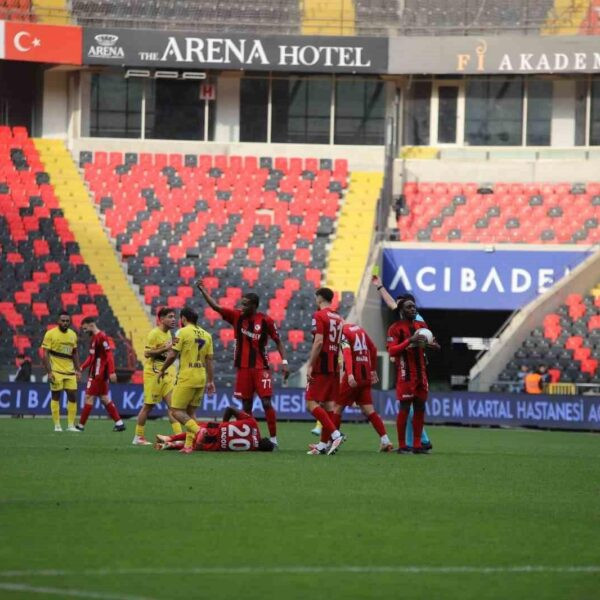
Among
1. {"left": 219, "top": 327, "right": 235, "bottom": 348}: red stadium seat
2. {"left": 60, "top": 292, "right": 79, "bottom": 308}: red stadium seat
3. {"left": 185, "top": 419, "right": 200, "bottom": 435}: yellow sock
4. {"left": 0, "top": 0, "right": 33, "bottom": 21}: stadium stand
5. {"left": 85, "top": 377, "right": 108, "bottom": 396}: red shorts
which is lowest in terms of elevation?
{"left": 185, "top": 419, "right": 200, "bottom": 435}: yellow sock

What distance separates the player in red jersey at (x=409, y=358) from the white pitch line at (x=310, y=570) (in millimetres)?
9681

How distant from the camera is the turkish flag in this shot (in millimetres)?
44875

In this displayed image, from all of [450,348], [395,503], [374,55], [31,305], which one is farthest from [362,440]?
[374,55]

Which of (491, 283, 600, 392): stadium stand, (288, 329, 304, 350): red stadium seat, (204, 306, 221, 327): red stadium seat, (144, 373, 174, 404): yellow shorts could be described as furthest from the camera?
(204, 306, 221, 327): red stadium seat

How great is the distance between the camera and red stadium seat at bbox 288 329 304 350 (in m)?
38.8

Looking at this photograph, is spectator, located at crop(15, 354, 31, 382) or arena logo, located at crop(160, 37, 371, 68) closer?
spectator, located at crop(15, 354, 31, 382)

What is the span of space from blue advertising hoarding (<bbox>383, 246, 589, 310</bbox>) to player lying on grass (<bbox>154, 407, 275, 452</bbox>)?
21.5 metres

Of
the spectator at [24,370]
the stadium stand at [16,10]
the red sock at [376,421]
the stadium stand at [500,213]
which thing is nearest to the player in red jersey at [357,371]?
Answer: the red sock at [376,421]

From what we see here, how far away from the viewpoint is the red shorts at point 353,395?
19.9 m

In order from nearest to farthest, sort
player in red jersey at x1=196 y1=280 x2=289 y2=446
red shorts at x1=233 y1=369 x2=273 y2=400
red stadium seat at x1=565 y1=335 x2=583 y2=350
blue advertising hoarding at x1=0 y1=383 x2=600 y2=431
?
player in red jersey at x1=196 y1=280 x2=289 y2=446
red shorts at x1=233 y1=369 x2=273 y2=400
blue advertising hoarding at x1=0 y1=383 x2=600 y2=431
red stadium seat at x1=565 y1=335 x2=583 y2=350

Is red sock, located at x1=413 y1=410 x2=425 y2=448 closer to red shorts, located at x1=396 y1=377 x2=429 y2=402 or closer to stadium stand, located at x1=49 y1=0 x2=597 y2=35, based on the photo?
red shorts, located at x1=396 y1=377 x2=429 y2=402

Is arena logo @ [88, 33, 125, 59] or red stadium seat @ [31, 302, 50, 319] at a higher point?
arena logo @ [88, 33, 125, 59]

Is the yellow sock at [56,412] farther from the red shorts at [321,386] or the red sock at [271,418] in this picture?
the red shorts at [321,386]

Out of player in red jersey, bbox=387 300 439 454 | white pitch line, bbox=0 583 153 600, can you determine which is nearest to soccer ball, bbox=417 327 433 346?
player in red jersey, bbox=387 300 439 454
